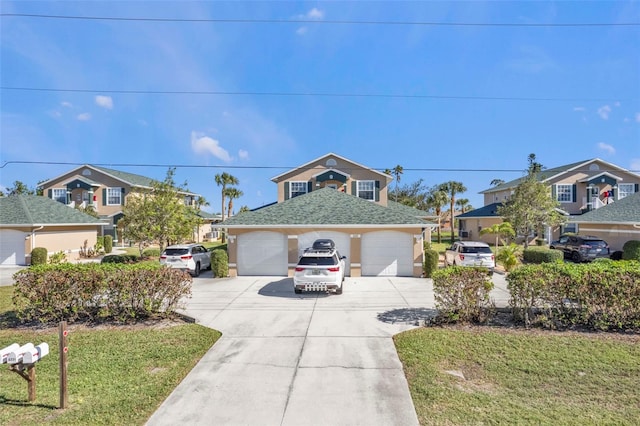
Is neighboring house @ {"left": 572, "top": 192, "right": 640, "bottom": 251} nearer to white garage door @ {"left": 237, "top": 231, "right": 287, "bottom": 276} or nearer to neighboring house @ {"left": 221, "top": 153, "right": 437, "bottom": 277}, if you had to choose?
neighboring house @ {"left": 221, "top": 153, "right": 437, "bottom": 277}

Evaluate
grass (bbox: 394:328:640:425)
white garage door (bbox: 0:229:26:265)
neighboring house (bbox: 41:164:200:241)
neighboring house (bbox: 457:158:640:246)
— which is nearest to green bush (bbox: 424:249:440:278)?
grass (bbox: 394:328:640:425)

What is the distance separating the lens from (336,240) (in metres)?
17.1

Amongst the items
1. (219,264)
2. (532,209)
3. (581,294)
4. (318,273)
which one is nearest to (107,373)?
(318,273)

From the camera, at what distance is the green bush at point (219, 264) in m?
17.0

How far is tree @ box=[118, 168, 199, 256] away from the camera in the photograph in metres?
19.7

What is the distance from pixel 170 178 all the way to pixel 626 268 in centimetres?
2263

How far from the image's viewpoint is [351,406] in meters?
5.18

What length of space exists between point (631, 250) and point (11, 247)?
41.9m

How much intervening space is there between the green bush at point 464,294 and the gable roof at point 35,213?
1076 inches

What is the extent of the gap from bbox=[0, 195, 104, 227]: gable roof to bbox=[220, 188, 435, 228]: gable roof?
1666 centimetres

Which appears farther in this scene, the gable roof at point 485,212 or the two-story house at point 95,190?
the two-story house at point 95,190

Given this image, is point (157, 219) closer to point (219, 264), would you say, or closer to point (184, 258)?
point (184, 258)

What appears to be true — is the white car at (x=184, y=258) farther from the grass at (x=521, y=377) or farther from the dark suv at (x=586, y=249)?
the dark suv at (x=586, y=249)

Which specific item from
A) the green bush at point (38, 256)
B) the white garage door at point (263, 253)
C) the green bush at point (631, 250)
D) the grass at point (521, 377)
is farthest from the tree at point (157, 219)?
the green bush at point (631, 250)
